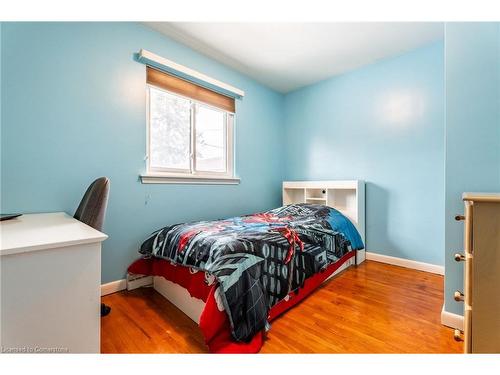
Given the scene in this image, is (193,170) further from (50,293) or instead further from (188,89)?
(50,293)

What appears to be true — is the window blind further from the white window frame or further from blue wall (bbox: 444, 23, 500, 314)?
blue wall (bbox: 444, 23, 500, 314)

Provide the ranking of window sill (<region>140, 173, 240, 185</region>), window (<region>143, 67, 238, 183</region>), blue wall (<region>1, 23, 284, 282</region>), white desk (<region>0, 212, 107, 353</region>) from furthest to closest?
window (<region>143, 67, 238, 183</region>) → window sill (<region>140, 173, 240, 185</region>) → blue wall (<region>1, 23, 284, 282</region>) → white desk (<region>0, 212, 107, 353</region>)

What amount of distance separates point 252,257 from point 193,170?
4.78 ft

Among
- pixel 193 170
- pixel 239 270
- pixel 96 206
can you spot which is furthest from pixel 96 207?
pixel 193 170

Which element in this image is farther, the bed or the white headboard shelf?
the white headboard shelf

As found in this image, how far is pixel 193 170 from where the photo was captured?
2471 mm

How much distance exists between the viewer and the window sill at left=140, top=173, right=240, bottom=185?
2.04 m

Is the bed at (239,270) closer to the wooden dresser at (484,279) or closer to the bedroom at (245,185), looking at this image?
the bedroom at (245,185)

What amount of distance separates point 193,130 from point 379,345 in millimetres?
2421

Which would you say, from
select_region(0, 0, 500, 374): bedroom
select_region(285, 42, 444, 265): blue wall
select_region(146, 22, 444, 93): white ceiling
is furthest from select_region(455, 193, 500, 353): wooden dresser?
select_region(146, 22, 444, 93): white ceiling

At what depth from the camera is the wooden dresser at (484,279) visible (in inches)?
32.4

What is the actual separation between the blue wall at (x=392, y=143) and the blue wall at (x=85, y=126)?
5.85 ft

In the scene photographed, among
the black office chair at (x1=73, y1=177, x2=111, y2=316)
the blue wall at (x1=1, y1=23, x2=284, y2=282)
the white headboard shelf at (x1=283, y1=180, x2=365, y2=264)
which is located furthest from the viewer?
the white headboard shelf at (x1=283, y1=180, x2=365, y2=264)

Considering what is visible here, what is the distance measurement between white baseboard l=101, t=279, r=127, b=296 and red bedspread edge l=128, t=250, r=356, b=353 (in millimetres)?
122
